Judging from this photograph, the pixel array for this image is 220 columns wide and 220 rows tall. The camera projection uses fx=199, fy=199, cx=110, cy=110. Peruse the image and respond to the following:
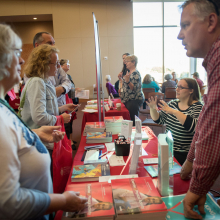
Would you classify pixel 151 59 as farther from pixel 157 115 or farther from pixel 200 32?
pixel 200 32

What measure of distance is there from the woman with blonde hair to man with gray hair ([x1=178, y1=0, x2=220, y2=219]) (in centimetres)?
110

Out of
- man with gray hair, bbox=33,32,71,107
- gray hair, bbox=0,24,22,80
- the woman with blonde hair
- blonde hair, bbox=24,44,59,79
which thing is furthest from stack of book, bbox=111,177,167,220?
man with gray hair, bbox=33,32,71,107

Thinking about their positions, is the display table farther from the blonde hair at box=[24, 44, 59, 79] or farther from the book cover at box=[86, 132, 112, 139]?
the blonde hair at box=[24, 44, 59, 79]

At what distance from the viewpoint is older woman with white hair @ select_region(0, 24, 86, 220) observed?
60 cm

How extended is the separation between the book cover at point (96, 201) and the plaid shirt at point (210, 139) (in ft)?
1.15

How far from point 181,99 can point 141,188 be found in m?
1.29

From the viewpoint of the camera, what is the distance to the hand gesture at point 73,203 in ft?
2.50

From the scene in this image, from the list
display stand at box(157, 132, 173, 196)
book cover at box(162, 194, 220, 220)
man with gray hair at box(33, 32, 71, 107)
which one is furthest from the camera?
man with gray hair at box(33, 32, 71, 107)

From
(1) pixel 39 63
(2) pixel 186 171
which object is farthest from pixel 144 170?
(1) pixel 39 63

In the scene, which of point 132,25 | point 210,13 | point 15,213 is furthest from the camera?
point 132,25

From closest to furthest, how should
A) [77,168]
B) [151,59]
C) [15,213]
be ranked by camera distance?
[15,213], [77,168], [151,59]

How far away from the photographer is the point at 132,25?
896 cm

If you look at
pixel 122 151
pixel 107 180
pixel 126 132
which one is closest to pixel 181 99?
pixel 126 132

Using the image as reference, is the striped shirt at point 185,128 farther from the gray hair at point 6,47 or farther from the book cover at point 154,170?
the gray hair at point 6,47
